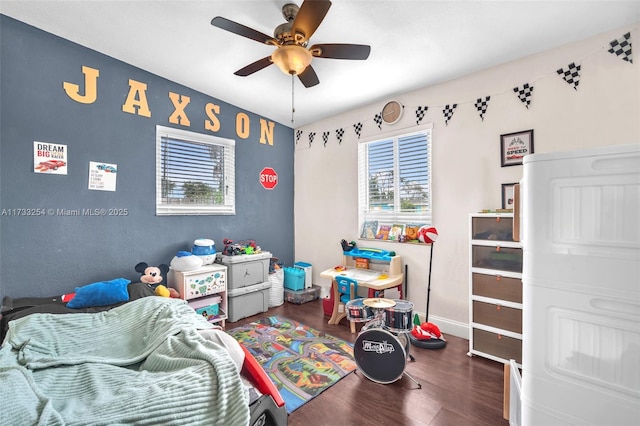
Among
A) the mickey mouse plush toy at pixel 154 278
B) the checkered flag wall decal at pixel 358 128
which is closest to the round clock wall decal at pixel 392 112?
the checkered flag wall decal at pixel 358 128

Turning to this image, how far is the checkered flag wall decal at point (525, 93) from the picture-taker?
Result: 2.36 m

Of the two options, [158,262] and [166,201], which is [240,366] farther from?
[166,201]

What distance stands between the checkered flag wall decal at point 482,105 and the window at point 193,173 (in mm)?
2764

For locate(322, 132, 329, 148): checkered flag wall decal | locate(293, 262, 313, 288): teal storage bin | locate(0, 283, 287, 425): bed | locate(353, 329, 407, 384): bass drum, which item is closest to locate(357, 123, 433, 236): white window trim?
locate(322, 132, 329, 148): checkered flag wall decal

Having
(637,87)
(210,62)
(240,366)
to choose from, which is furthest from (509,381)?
(210,62)

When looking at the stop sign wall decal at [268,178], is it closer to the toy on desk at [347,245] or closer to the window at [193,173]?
the window at [193,173]

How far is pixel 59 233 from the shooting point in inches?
92.1

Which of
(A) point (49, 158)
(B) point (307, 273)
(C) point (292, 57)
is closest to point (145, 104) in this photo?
(A) point (49, 158)

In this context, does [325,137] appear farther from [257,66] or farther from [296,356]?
[296,356]

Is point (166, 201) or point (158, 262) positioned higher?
point (166, 201)

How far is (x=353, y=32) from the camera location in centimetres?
211

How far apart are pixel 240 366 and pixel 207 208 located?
2320 millimetres

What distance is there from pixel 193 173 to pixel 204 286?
1.30 m

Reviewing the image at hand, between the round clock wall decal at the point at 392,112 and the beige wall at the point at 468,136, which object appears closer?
the beige wall at the point at 468,136
